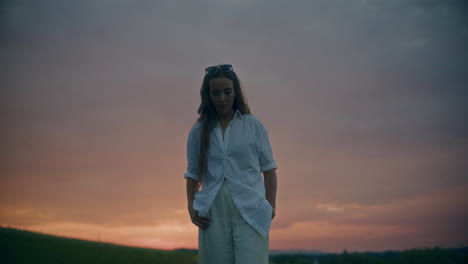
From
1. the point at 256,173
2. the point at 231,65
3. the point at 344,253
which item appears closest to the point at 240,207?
the point at 256,173

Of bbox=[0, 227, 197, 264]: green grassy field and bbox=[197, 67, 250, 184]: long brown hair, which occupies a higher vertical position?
bbox=[197, 67, 250, 184]: long brown hair

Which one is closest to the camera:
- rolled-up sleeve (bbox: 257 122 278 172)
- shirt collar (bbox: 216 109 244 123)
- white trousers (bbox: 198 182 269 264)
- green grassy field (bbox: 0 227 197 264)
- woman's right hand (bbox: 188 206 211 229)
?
white trousers (bbox: 198 182 269 264)

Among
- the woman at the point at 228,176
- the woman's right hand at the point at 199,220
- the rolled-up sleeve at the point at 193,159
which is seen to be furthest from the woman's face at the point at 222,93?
the woman's right hand at the point at 199,220

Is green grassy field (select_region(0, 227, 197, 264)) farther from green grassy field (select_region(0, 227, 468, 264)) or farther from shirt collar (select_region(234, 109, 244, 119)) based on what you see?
shirt collar (select_region(234, 109, 244, 119))

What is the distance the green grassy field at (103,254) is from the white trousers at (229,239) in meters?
5.69

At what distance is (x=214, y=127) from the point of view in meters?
4.41

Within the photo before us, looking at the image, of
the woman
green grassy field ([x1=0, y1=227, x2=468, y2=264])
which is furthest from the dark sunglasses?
green grassy field ([x1=0, y1=227, x2=468, y2=264])

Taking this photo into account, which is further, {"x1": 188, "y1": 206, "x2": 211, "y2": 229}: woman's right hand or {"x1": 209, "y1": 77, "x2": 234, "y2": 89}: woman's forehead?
{"x1": 209, "y1": 77, "x2": 234, "y2": 89}: woman's forehead

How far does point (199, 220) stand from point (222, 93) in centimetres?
129

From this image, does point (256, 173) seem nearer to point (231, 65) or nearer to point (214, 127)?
point (214, 127)

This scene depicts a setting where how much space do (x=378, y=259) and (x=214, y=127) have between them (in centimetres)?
773

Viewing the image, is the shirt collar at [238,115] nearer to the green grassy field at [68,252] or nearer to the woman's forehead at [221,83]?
the woman's forehead at [221,83]

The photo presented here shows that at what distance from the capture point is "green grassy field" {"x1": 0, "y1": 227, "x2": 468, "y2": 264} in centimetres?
876

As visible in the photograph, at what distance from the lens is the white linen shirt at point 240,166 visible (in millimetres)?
3998
